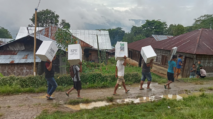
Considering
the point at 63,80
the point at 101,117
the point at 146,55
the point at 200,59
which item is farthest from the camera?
the point at 200,59

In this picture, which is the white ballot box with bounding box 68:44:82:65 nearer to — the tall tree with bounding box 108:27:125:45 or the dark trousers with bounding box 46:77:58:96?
the dark trousers with bounding box 46:77:58:96

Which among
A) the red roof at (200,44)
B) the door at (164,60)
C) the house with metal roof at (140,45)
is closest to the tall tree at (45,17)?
the house with metal roof at (140,45)

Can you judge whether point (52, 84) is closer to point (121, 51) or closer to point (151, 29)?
point (121, 51)

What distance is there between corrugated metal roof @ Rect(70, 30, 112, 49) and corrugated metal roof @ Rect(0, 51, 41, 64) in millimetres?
14260

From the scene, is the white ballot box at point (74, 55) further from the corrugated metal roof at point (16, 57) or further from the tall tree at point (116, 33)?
the tall tree at point (116, 33)

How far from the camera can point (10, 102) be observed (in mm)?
5109

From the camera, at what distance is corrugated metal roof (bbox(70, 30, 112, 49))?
24.7 metres

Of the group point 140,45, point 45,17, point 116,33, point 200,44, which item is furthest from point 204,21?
point 45,17

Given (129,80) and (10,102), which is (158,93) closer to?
(129,80)

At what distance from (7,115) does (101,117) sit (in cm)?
262

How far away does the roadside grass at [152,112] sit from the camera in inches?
140

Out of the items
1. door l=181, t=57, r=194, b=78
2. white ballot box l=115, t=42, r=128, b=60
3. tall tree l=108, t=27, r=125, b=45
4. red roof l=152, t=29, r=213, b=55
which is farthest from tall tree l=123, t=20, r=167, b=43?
white ballot box l=115, t=42, r=128, b=60

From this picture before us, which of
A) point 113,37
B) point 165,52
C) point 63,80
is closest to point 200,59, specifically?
point 165,52

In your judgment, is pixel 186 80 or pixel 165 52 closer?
pixel 186 80
